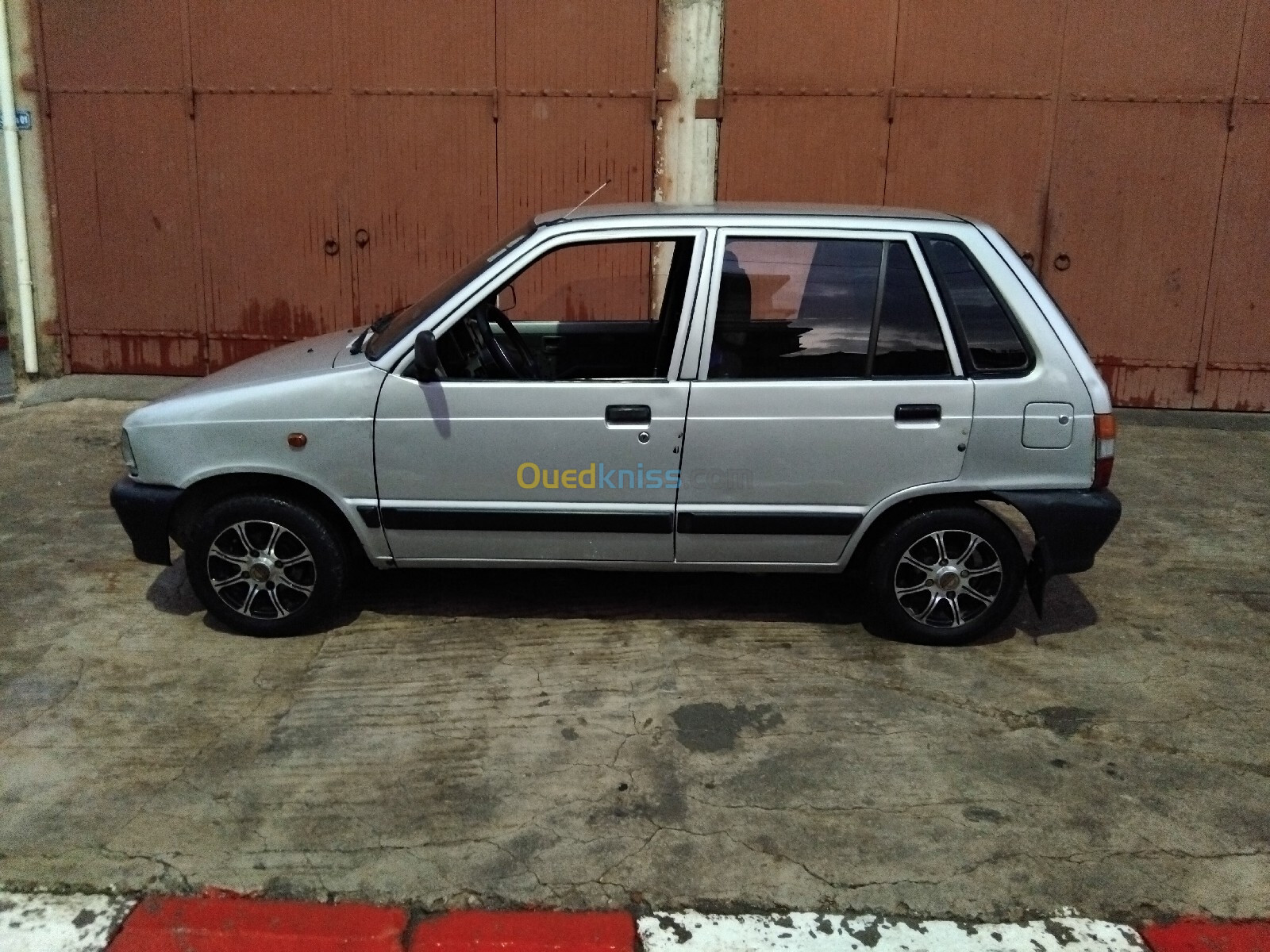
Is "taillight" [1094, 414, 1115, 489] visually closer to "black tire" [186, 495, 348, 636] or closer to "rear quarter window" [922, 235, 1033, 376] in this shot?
"rear quarter window" [922, 235, 1033, 376]

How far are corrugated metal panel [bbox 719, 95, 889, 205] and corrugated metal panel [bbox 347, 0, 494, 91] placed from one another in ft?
6.12

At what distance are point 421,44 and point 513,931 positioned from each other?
7036 mm

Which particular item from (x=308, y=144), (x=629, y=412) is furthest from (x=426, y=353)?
(x=308, y=144)

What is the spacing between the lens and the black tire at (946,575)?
4.70 meters

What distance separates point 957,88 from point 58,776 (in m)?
7.30

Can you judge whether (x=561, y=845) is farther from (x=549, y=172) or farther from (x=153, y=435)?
(x=549, y=172)

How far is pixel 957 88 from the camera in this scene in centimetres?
A: 844

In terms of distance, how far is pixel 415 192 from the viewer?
8.73 m

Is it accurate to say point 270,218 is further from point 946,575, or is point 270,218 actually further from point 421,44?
point 946,575

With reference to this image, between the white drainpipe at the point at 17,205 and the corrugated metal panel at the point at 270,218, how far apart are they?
1367 mm

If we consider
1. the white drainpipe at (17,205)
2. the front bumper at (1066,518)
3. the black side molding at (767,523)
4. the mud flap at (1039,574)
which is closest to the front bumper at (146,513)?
the black side molding at (767,523)

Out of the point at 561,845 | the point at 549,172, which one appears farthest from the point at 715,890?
the point at 549,172

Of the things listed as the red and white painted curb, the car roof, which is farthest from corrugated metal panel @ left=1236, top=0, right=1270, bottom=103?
the red and white painted curb

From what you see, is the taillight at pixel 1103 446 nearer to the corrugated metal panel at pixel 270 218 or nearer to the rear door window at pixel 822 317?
the rear door window at pixel 822 317
